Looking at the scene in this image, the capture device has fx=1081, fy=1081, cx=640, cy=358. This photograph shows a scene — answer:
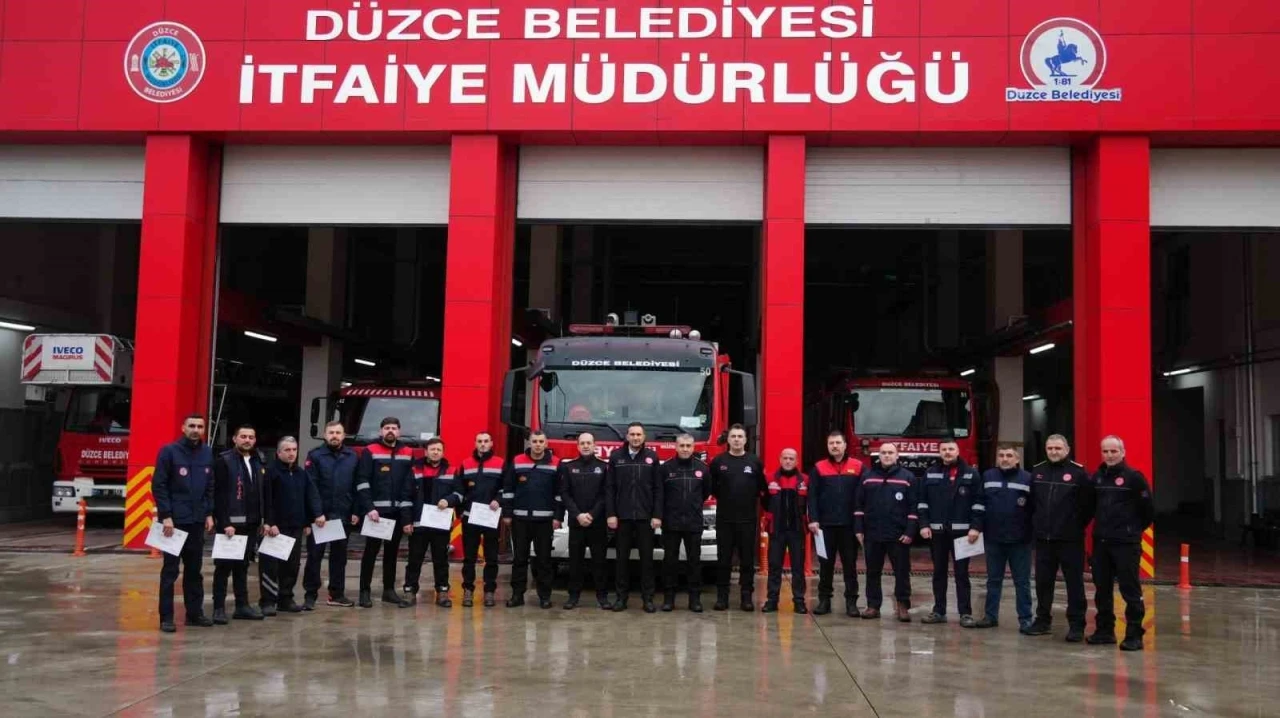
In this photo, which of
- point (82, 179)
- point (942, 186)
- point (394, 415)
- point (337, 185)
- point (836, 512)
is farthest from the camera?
point (394, 415)

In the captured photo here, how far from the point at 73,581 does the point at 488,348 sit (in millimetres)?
5551

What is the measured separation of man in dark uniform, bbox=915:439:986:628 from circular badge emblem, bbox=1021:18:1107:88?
6.67 metres

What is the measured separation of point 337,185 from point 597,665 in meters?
9.89

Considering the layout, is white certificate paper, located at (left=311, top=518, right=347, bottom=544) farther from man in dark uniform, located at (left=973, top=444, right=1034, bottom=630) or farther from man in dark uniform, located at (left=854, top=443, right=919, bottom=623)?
man in dark uniform, located at (left=973, top=444, right=1034, bottom=630)

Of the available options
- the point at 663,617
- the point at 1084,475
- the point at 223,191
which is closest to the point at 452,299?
Answer: the point at 223,191

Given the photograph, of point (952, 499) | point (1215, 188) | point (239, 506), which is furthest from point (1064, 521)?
point (1215, 188)

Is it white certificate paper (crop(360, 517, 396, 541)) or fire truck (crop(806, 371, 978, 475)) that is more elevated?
fire truck (crop(806, 371, 978, 475))

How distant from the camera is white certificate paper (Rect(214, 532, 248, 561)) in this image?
9094 millimetres

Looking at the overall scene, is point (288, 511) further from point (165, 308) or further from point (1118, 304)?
point (1118, 304)

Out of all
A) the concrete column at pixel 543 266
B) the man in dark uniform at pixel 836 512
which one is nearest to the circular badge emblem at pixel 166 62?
the concrete column at pixel 543 266

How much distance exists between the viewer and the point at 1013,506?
948cm

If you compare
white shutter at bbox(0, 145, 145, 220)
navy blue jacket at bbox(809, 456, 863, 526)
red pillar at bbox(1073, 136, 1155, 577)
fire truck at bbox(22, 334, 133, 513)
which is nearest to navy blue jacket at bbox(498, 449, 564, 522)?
navy blue jacket at bbox(809, 456, 863, 526)

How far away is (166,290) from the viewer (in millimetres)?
14703

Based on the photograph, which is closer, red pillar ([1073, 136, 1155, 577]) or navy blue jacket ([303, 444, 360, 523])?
navy blue jacket ([303, 444, 360, 523])
